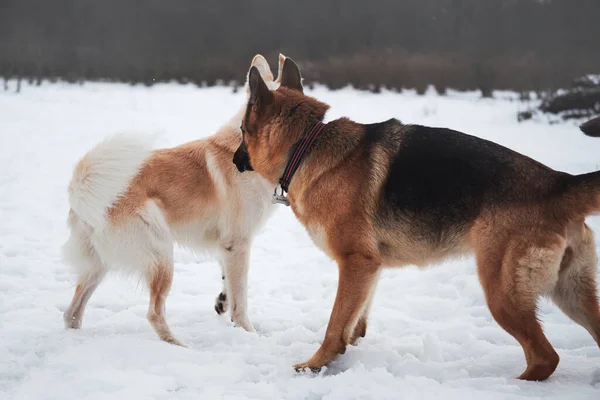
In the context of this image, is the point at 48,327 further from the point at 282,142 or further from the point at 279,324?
the point at 282,142

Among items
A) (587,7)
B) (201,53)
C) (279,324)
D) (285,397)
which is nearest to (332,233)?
(285,397)

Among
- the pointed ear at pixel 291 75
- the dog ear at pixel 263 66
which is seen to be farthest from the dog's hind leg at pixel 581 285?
the dog ear at pixel 263 66

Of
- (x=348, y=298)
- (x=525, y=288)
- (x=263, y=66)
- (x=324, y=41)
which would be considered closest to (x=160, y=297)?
(x=348, y=298)

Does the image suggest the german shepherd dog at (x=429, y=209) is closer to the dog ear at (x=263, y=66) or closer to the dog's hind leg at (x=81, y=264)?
the dog ear at (x=263, y=66)

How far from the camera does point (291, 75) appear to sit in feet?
13.8

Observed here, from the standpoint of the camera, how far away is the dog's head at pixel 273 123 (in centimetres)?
350

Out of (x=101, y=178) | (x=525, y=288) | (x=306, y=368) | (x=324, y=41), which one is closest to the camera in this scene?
(x=525, y=288)

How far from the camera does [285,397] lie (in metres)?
Answer: 2.66

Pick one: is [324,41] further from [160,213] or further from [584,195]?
[584,195]

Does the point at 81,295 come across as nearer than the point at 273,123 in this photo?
No

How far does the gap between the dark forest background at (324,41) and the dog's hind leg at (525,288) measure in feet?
45.0

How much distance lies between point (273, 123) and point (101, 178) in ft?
4.51

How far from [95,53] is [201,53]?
4.38 meters

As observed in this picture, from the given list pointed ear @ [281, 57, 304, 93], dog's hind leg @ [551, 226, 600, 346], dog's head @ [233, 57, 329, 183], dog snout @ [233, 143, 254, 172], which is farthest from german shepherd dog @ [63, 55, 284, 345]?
dog's hind leg @ [551, 226, 600, 346]
